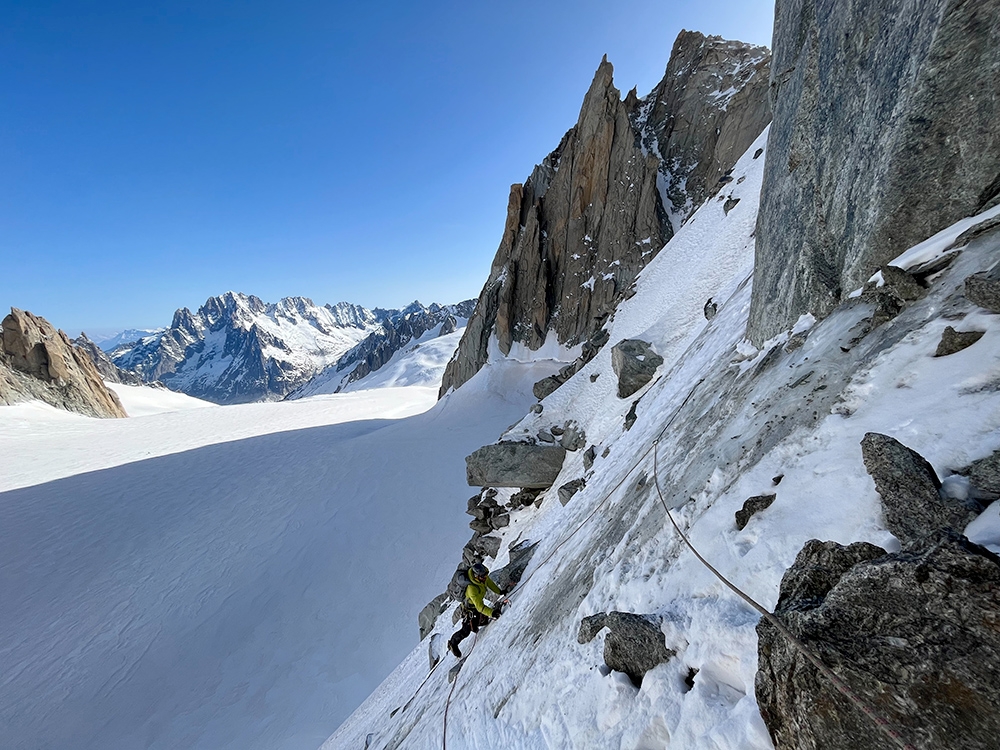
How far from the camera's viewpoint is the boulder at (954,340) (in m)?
2.99

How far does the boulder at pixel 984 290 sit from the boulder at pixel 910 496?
1355mm

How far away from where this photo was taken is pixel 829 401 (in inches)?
149

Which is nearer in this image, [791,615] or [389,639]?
[791,615]

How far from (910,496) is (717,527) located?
1720mm

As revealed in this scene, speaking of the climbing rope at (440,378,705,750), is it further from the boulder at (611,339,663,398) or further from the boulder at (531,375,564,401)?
the boulder at (531,375,564,401)

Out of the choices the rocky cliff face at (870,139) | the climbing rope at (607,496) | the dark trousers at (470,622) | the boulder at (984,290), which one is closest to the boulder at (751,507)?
the boulder at (984,290)

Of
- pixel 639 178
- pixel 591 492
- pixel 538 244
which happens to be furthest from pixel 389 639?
pixel 639 178

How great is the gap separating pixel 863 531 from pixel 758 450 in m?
1.62

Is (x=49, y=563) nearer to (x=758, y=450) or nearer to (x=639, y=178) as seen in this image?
(x=758, y=450)

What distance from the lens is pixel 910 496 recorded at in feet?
8.15

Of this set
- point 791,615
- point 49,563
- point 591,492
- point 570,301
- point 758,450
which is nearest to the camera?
point 791,615

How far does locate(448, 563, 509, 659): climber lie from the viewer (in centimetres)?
760

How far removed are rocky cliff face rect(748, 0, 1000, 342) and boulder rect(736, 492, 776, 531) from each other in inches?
132

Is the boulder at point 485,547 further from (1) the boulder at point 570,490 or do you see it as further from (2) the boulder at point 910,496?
(2) the boulder at point 910,496
